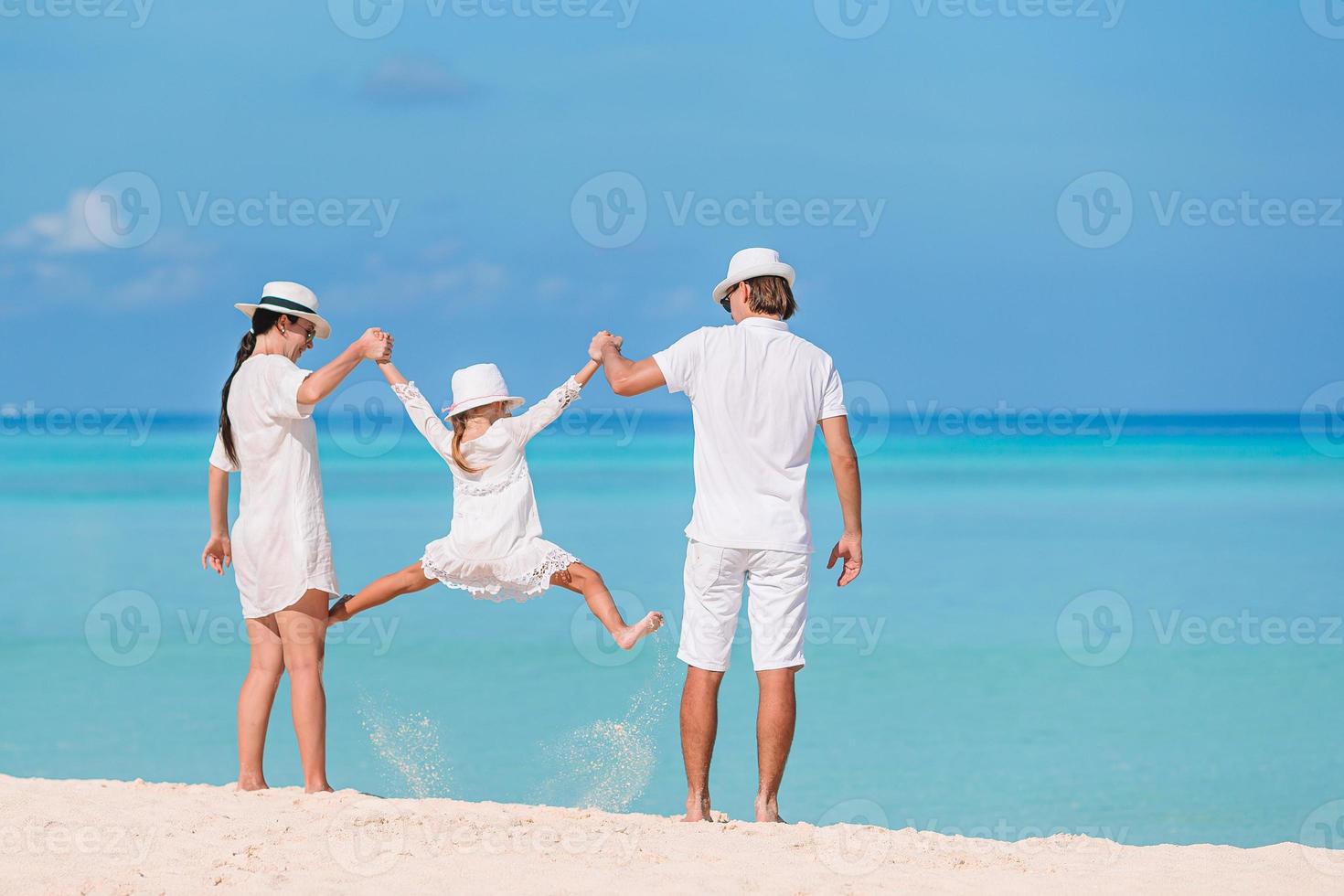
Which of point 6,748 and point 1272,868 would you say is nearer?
point 1272,868

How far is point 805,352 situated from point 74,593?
10.3 meters

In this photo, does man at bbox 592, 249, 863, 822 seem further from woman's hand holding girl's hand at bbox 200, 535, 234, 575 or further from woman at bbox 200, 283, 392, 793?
woman's hand holding girl's hand at bbox 200, 535, 234, 575

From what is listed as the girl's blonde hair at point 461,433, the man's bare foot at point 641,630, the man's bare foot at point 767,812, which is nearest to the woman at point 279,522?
the girl's blonde hair at point 461,433

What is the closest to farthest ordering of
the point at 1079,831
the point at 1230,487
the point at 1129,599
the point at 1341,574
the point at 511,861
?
the point at 511,861 < the point at 1079,831 < the point at 1129,599 < the point at 1341,574 < the point at 1230,487

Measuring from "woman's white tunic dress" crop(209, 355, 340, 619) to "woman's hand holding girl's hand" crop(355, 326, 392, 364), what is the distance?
32cm

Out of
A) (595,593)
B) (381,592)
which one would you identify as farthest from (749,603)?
(381,592)

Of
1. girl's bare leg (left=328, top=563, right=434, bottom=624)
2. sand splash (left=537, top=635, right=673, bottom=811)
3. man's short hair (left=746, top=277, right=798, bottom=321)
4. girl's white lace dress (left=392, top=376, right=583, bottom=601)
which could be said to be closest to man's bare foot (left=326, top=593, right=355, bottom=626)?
girl's bare leg (left=328, top=563, right=434, bottom=624)

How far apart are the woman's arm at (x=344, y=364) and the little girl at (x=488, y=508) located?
0.37 meters

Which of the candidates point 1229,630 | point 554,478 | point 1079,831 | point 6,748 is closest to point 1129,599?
point 1229,630

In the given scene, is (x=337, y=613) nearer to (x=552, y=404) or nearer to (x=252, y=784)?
(x=252, y=784)

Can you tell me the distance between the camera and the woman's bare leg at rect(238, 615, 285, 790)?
17.3 ft

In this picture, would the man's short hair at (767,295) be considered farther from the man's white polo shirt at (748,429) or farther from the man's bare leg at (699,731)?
the man's bare leg at (699,731)

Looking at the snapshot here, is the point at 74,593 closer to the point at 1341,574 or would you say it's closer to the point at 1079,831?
the point at 1079,831

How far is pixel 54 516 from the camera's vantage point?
21.6 meters
